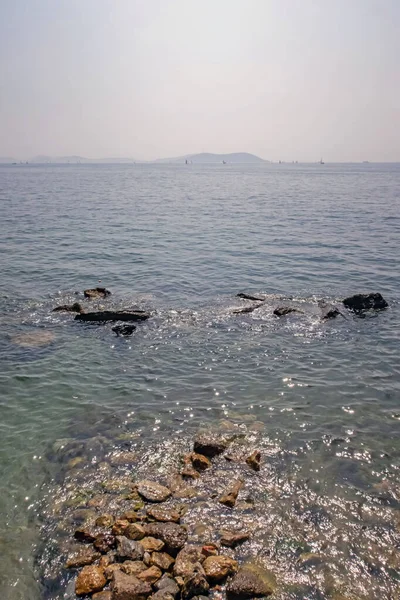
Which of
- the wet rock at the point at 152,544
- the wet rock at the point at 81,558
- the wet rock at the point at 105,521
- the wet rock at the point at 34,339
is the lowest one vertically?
the wet rock at the point at 34,339

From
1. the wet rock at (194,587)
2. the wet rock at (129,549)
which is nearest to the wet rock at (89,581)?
the wet rock at (129,549)

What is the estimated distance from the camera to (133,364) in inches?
690

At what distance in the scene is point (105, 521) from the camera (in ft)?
32.3

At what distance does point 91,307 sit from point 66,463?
12611 millimetres

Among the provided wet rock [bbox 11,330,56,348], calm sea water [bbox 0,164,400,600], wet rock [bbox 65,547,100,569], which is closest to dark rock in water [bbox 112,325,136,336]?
calm sea water [bbox 0,164,400,600]

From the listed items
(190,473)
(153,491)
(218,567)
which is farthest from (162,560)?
(190,473)

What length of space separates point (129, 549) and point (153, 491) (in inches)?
74.5

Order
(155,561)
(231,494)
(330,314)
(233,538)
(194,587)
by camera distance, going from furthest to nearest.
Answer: (330,314) < (231,494) < (233,538) < (155,561) < (194,587)

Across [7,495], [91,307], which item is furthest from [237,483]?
[91,307]

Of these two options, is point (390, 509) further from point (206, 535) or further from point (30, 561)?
point (30, 561)

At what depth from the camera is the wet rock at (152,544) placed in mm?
9062

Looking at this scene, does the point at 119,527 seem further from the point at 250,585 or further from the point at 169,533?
the point at 250,585

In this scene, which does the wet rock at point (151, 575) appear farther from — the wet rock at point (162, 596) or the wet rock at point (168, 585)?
the wet rock at point (162, 596)

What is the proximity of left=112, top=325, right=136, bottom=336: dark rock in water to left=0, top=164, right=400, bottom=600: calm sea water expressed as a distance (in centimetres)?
34
